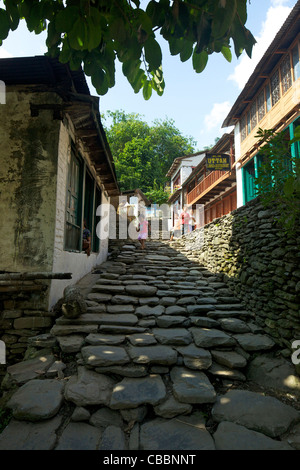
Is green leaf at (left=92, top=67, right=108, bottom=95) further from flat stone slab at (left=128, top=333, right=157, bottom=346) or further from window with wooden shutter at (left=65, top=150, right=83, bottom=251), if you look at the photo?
window with wooden shutter at (left=65, top=150, right=83, bottom=251)

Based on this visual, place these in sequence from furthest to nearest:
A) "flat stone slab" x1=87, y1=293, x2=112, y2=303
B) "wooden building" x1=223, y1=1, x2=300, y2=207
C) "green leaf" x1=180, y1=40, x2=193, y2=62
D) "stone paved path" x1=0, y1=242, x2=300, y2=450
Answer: "wooden building" x1=223, y1=1, x2=300, y2=207 < "flat stone slab" x1=87, y1=293, x2=112, y2=303 < "stone paved path" x1=0, y1=242, x2=300, y2=450 < "green leaf" x1=180, y1=40, x2=193, y2=62

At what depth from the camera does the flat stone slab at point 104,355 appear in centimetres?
316

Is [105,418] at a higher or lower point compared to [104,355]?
lower

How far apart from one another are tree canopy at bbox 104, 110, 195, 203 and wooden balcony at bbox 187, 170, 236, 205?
698cm

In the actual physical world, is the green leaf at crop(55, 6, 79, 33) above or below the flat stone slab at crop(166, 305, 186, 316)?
above

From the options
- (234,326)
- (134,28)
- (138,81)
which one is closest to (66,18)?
(134,28)

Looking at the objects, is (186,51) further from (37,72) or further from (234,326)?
(234,326)

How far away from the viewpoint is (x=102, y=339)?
3697 millimetres

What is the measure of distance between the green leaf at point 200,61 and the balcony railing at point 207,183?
38.5ft

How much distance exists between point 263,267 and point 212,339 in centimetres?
161

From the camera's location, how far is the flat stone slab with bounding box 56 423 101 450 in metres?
Result: 2.14

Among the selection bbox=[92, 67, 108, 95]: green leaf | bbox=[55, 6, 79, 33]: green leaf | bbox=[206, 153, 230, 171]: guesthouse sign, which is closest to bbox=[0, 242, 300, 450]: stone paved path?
bbox=[92, 67, 108, 95]: green leaf

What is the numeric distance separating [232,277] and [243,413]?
12.0 ft
